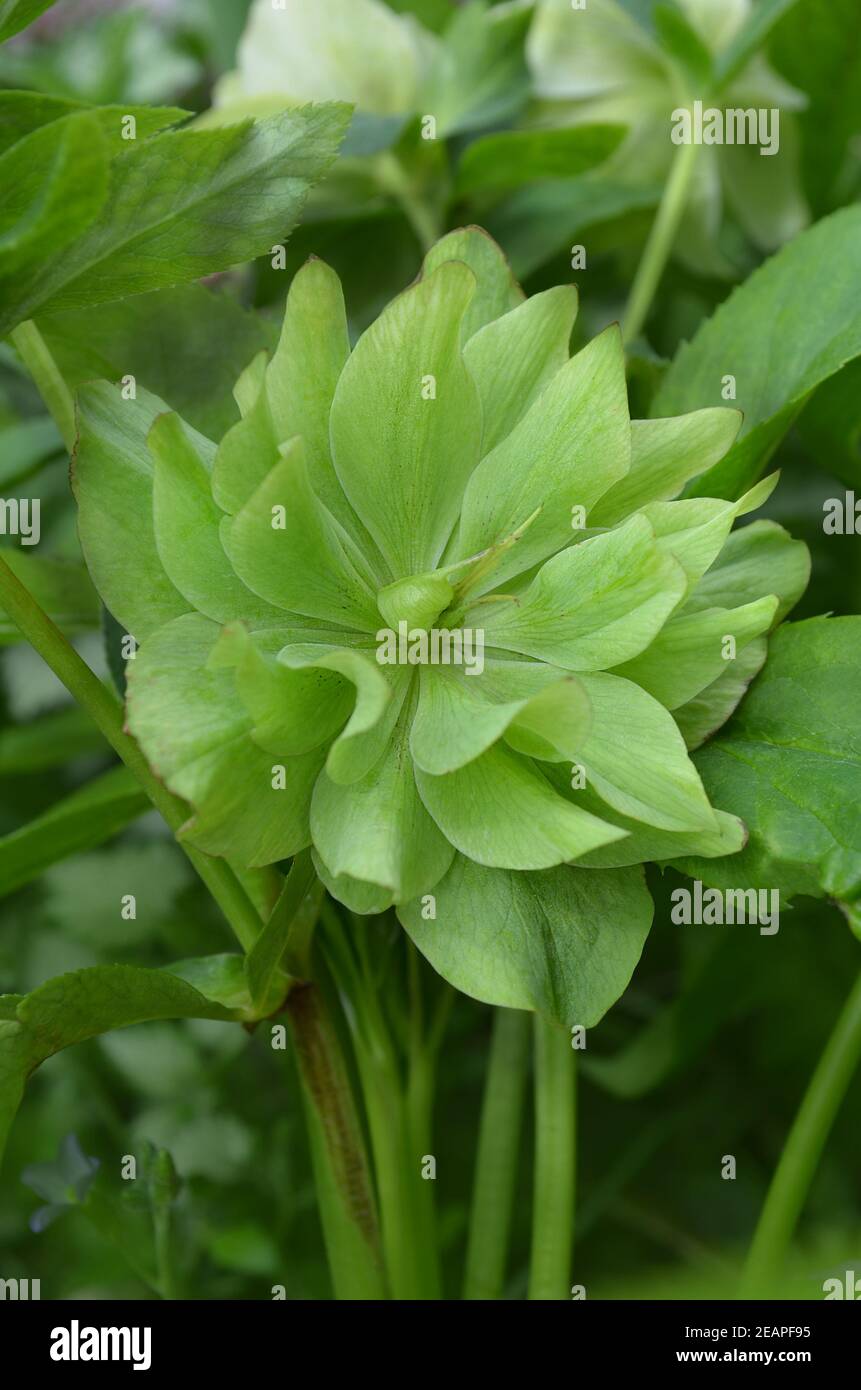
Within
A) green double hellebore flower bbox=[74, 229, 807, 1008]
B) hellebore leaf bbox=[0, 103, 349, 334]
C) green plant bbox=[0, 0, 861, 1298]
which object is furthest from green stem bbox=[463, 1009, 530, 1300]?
hellebore leaf bbox=[0, 103, 349, 334]

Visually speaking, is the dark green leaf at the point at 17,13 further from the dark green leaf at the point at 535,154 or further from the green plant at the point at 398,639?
the dark green leaf at the point at 535,154

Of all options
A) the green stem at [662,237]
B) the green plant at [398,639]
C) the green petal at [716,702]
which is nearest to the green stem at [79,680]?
the green plant at [398,639]

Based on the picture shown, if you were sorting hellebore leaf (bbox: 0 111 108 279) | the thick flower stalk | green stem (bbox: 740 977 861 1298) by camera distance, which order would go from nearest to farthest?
Result: hellebore leaf (bbox: 0 111 108 279) → green stem (bbox: 740 977 861 1298) → the thick flower stalk

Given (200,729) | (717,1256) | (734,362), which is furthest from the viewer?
(717,1256)

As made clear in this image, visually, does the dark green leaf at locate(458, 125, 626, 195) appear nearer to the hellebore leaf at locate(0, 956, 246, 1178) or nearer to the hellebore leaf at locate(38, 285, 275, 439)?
the hellebore leaf at locate(38, 285, 275, 439)
